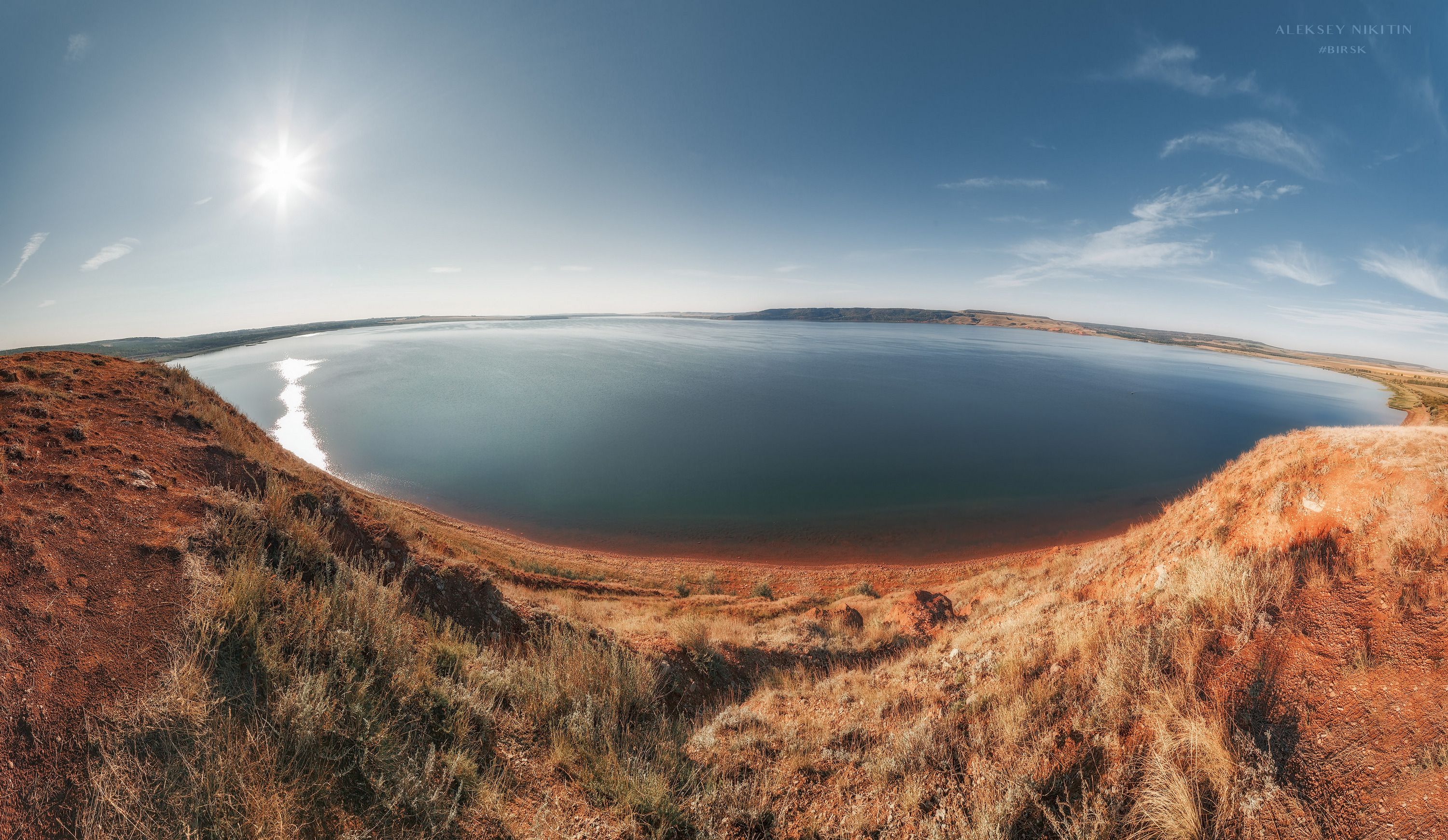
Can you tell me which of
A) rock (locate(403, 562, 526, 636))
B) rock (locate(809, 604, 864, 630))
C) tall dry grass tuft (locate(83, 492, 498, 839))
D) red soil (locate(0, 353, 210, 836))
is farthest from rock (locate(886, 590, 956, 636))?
red soil (locate(0, 353, 210, 836))

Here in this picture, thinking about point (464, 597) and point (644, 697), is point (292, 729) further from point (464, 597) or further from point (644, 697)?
point (464, 597)

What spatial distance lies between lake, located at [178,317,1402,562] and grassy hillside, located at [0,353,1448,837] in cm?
1256

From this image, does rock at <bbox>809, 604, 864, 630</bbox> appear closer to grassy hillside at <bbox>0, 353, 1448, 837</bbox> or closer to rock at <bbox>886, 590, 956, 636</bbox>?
rock at <bbox>886, 590, 956, 636</bbox>

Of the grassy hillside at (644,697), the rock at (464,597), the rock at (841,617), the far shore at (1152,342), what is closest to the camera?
the grassy hillside at (644,697)

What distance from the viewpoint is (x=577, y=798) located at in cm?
315

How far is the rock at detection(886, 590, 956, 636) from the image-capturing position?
8.65 m

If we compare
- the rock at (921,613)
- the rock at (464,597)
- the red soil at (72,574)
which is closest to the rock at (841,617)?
the rock at (921,613)

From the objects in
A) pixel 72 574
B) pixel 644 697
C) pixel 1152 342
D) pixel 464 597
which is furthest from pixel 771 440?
pixel 1152 342

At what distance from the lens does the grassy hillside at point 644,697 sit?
2.65m

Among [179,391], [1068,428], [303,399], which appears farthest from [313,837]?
[303,399]

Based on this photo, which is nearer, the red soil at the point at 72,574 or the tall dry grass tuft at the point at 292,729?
the tall dry grass tuft at the point at 292,729

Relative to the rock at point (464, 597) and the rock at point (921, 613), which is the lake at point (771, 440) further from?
the rock at point (464, 597)

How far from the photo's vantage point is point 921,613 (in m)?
9.03

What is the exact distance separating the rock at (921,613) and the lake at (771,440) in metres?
7.50
